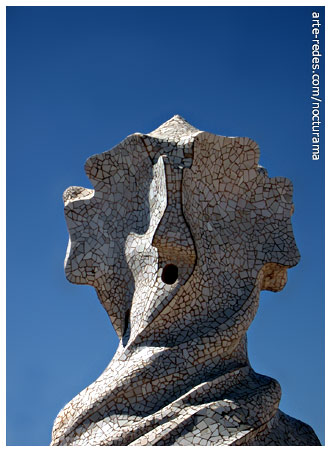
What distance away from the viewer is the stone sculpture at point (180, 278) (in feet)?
42.7

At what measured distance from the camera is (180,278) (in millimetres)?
13977

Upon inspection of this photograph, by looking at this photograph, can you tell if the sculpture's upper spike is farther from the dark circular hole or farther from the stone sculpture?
the dark circular hole

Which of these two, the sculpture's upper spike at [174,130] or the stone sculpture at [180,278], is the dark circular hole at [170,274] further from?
the sculpture's upper spike at [174,130]

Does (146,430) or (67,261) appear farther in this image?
(67,261)

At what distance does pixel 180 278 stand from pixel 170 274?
298 millimetres

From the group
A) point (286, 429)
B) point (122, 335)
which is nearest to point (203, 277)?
point (122, 335)

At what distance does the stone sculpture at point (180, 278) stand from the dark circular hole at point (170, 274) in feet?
0.06

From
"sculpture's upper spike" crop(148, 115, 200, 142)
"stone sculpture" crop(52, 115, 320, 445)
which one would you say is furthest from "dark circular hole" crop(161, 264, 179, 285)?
"sculpture's upper spike" crop(148, 115, 200, 142)

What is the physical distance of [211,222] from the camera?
1469cm

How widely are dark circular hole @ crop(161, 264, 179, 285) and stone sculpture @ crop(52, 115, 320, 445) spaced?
2 cm

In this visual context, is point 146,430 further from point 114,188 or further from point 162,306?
point 114,188

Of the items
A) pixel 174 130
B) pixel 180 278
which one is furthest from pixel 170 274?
pixel 174 130

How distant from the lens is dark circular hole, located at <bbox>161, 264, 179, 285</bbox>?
14117mm

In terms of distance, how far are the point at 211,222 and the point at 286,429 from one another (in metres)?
3.50
